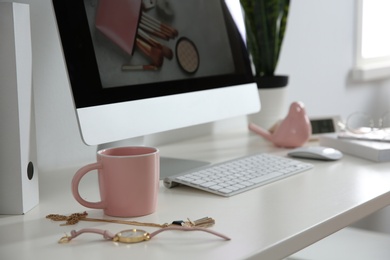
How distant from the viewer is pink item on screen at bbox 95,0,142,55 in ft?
3.35

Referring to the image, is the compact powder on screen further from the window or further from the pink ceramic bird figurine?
the window

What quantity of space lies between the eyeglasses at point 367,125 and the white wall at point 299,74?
1.26 feet

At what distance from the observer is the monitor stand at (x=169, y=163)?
1.10m

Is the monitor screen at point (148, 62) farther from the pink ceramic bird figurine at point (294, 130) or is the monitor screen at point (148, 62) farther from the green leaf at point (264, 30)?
the green leaf at point (264, 30)

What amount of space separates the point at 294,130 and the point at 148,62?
0.40 m

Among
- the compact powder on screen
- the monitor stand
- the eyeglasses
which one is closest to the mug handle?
the monitor stand

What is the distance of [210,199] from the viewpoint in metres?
0.94

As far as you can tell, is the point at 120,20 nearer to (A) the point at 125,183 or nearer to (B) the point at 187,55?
(B) the point at 187,55

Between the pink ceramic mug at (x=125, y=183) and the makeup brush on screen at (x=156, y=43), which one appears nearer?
the pink ceramic mug at (x=125, y=183)

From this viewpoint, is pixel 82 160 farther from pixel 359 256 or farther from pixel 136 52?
pixel 359 256

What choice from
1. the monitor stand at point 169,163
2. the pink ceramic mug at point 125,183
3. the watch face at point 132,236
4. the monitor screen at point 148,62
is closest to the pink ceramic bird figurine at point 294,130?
the monitor screen at point 148,62

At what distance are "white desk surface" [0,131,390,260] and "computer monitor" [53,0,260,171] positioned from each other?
5.3 inches

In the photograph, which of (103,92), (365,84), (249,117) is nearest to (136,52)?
(103,92)

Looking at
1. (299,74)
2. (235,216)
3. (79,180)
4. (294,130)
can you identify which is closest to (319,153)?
(294,130)
